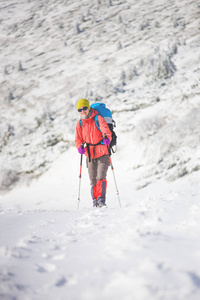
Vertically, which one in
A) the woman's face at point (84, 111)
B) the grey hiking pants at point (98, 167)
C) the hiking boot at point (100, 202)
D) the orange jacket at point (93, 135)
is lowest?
the hiking boot at point (100, 202)

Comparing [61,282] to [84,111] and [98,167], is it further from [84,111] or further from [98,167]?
[84,111]

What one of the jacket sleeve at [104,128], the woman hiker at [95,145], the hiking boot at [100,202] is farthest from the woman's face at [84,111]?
the hiking boot at [100,202]

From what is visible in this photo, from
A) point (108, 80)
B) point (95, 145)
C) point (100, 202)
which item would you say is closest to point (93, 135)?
point (95, 145)

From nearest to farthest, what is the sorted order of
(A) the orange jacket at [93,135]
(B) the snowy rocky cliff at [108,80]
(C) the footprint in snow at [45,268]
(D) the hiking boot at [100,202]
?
(C) the footprint in snow at [45,268] < (D) the hiking boot at [100,202] < (A) the orange jacket at [93,135] < (B) the snowy rocky cliff at [108,80]

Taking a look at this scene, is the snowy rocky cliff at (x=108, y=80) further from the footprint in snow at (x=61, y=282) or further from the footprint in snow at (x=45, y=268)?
the footprint in snow at (x=61, y=282)

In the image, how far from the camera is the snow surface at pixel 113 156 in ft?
4.61

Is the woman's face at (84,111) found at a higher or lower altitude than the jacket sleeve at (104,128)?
higher

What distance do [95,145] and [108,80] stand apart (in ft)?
24.9

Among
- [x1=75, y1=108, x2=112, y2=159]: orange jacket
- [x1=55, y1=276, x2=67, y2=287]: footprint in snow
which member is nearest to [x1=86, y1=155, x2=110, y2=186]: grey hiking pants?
[x1=75, y1=108, x2=112, y2=159]: orange jacket

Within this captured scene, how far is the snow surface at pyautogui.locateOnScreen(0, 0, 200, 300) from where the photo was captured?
141cm

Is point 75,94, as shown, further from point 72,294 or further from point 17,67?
point 72,294

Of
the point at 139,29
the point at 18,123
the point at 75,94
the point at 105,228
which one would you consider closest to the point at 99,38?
the point at 139,29

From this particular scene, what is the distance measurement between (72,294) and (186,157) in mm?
6105

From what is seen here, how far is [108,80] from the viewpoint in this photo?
38.2 ft
